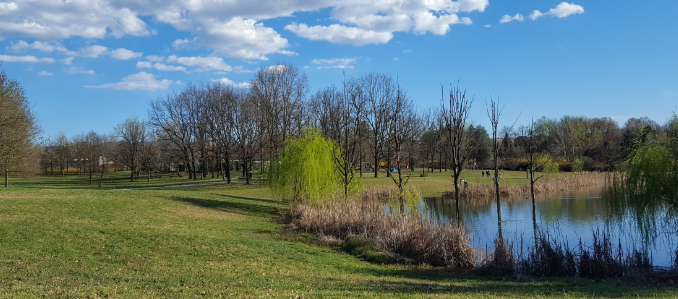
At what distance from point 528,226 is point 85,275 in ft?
62.3

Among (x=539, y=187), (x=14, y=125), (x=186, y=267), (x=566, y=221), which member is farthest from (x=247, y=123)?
(x=186, y=267)

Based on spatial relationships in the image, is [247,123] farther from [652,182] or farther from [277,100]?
[652,182]

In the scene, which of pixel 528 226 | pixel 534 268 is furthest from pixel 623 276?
pixel 528 226

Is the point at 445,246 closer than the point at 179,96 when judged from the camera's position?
Yes

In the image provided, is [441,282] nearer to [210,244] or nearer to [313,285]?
[313,285]

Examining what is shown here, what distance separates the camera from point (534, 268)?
38.2 ft

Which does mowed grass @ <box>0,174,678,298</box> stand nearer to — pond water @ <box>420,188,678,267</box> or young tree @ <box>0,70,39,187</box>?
pond water @ <box>420,188,678,267</box>

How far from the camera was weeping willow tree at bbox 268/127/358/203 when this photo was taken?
23.6 metres

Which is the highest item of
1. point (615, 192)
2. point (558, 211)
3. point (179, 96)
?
point (179, 96)

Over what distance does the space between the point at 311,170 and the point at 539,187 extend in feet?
77.6

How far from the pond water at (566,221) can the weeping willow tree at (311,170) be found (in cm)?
539

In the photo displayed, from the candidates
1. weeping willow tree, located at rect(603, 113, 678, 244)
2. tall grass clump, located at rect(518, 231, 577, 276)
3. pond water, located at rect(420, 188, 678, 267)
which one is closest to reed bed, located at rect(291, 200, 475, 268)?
pond water, located at rect(420, 188, 678, 267)

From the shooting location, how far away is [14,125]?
28281 mm

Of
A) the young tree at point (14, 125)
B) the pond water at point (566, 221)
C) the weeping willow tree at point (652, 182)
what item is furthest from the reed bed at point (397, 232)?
the young tree at point (14, 125)
